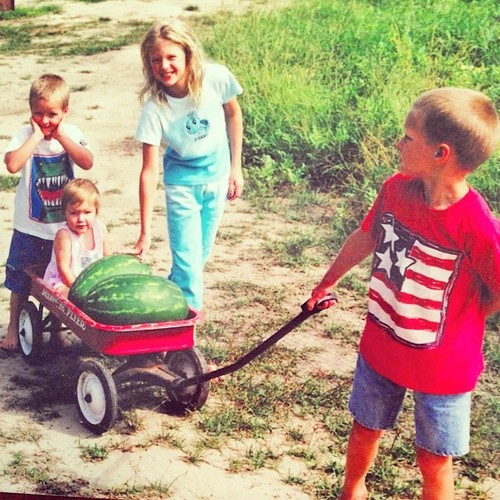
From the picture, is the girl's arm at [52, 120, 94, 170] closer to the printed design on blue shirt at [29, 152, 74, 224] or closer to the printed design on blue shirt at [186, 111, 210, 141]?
the printed design on blue shirt at [29, 152, 74, 224]

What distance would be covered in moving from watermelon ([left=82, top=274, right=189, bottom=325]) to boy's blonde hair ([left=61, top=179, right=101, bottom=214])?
298 mm

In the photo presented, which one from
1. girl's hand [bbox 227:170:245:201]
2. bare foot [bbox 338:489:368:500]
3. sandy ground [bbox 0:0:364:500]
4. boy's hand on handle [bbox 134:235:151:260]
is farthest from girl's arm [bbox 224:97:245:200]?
bare foot [bbox 338:489:368:500]

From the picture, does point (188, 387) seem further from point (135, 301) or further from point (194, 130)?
point (194, 130)

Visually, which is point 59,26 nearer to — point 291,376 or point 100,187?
point 100,187

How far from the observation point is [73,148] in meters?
2.73

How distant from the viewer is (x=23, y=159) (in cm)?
271

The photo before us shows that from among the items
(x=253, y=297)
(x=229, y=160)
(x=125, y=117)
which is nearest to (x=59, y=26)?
(x=125, y=117)

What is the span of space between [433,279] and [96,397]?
1.07 meters

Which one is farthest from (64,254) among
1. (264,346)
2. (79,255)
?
(264,346)

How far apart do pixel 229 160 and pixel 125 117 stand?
1.13 feet

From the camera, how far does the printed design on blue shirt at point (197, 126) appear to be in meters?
2.58

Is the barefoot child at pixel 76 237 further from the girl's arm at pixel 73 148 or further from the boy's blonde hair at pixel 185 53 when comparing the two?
the boy's blonde hair at pixel 185 53

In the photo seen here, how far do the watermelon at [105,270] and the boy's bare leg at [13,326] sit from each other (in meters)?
0.37

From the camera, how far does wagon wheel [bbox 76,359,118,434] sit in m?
2.56
